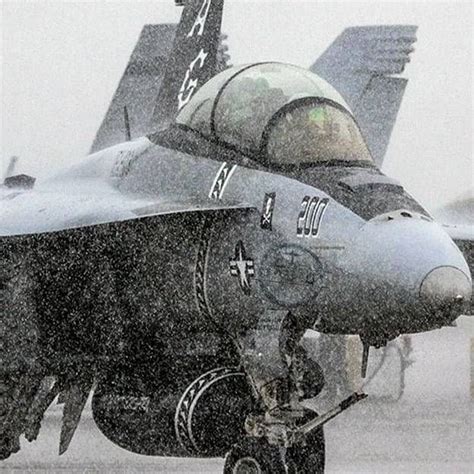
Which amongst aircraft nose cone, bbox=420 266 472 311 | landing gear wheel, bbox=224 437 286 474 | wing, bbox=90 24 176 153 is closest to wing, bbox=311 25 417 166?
wing, bbox=90 24 176 153

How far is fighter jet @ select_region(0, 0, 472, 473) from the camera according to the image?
521 cm

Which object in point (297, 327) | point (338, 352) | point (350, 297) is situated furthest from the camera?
point (338, 352)

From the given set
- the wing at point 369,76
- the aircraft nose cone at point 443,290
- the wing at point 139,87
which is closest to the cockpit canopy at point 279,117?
the aircraft nose cone at point 443,290

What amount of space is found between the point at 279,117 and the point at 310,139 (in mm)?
198

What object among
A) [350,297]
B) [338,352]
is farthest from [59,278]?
[338,352]

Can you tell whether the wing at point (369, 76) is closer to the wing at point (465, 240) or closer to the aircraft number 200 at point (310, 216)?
the wing at point (465, 240)

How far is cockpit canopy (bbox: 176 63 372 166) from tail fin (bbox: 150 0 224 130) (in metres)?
1.19

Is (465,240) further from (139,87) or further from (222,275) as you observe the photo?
(139,87)

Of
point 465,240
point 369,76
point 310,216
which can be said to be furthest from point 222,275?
point 369,76

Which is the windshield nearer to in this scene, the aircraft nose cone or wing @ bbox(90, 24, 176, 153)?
the aircraft nose cone

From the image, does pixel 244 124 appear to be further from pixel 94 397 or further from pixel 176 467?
pixel 176 467

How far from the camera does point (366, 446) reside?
11141 millimetres

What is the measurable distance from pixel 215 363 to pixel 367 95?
7111 millimetres

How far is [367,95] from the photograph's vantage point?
12875 mm
